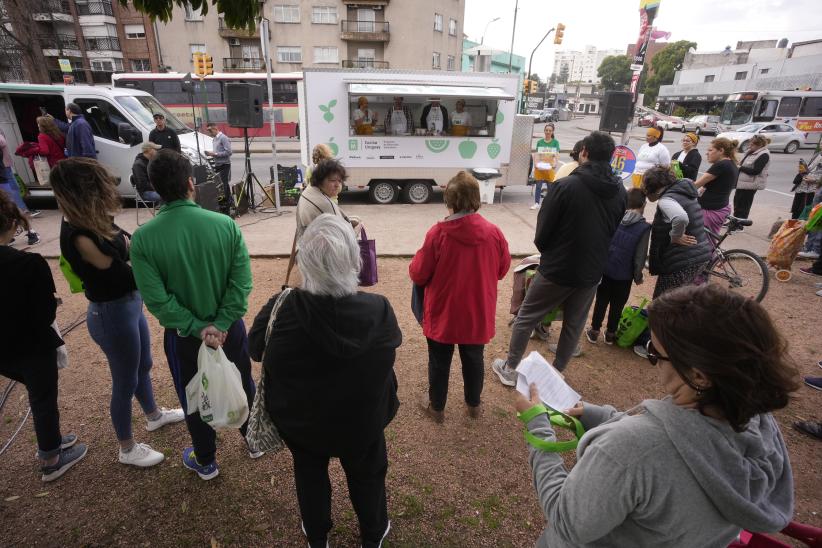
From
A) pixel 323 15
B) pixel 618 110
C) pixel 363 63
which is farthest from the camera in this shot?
pixel 363 63

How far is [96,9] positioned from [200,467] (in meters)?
43.7

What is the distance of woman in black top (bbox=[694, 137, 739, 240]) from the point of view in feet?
16.1

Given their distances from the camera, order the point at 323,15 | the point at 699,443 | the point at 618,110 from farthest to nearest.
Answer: the point at 323,15
the point at 618,110
the point at 699,443

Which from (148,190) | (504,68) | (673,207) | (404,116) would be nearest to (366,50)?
(404,116)

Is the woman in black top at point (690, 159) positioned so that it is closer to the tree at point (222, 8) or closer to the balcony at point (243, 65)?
the tree at point (222, 8)

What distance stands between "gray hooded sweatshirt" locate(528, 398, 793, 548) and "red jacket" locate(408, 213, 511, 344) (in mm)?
1660

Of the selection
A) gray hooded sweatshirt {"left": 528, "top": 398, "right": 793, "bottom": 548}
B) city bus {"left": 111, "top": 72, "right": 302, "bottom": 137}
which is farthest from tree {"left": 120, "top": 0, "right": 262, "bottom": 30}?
city bus {"left": 111, "top": 72, "right": 302, "bottom": 137}

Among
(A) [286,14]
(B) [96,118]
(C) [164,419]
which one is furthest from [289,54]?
(C) [164,419]

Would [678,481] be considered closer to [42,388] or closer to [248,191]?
[42,388]

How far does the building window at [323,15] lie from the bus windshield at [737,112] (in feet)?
91.5

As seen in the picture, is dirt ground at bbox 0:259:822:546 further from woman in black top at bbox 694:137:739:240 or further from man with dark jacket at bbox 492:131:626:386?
woman in black top at bbox 694:137:739:240

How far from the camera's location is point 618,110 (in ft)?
27.9

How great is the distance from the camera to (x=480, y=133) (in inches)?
378

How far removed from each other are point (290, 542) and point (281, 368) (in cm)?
130
